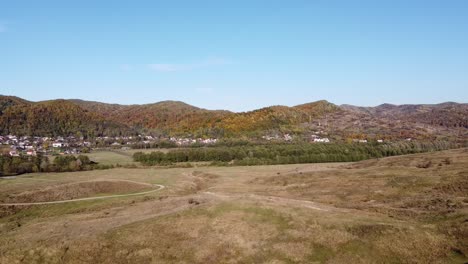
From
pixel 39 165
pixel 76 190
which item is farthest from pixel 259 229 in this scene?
pixel 39 165

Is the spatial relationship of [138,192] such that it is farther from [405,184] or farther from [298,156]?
[298,156]

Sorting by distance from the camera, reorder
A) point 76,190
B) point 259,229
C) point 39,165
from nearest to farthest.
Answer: point 259,229 < point 76,190 < point 39,165

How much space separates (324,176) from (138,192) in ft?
183

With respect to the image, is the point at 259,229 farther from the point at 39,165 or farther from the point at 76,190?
the point at 39,165

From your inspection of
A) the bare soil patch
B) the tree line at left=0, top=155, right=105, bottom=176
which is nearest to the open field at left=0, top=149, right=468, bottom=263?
the bare soil patch

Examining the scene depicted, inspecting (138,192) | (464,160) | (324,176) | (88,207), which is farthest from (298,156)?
(88,207)

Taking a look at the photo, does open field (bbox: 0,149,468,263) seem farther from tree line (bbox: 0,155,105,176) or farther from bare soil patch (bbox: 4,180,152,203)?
tree line (bbox: 0,155,105,176)

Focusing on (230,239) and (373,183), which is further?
(373,183)

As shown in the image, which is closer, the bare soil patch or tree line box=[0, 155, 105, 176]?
the bare soil patch

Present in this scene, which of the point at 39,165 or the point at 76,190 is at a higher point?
the point at 39,165

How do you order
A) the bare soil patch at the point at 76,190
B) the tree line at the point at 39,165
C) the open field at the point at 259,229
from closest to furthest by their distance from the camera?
the open field at the point at 259,229, the bare soil patch at the point at 76,190, the tree line at the point at 39,165

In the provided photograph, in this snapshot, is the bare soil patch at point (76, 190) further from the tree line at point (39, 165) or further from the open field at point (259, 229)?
the tree line at point (39, 165)

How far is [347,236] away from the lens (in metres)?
50.8

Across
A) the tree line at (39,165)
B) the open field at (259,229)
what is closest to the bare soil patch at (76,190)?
the open field at (259,229)
